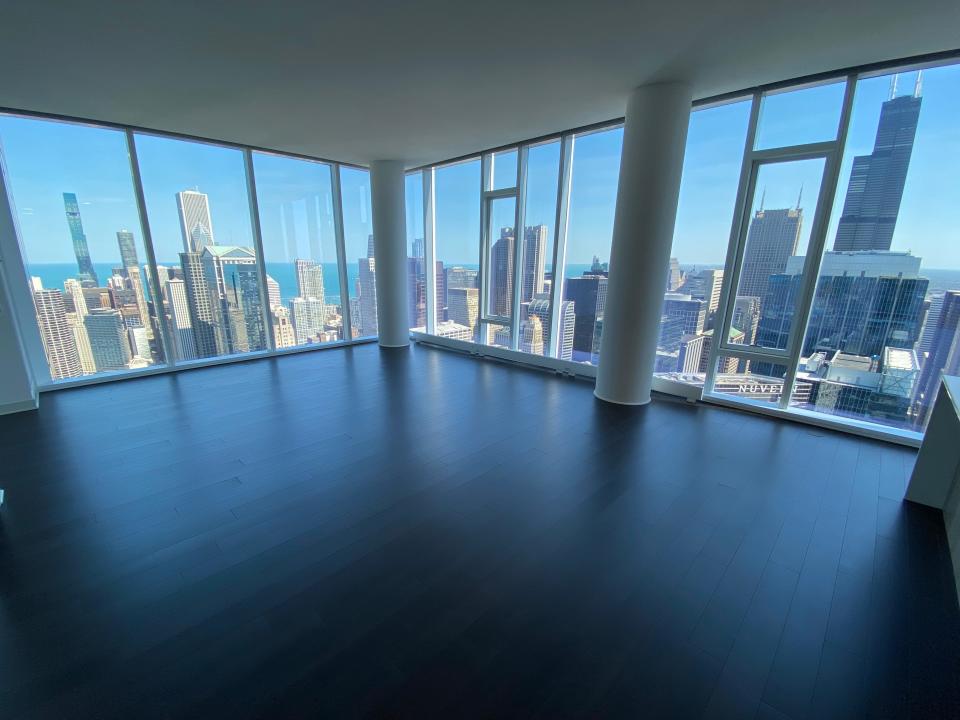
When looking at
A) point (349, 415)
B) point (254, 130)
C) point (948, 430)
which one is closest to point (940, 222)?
point (948, 430)

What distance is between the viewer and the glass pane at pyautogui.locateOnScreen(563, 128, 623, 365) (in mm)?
4672

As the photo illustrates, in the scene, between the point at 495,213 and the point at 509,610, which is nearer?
the point at 509,610

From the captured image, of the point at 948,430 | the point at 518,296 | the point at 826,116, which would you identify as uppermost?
the point at 826,116

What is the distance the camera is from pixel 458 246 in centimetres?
660

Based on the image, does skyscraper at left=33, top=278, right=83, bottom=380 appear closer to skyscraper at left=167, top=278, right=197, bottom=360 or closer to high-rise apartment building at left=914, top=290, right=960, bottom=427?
skyscraper at left=167, top=278, right=197, bottom=360

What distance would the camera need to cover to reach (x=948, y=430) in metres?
2.37

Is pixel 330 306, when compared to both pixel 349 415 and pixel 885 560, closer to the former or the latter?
pixel 349 415

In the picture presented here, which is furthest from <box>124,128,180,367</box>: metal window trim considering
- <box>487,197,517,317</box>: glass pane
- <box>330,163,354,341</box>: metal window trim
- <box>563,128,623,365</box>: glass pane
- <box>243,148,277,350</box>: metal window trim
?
<box>563,128,623,365</box>: glass pane

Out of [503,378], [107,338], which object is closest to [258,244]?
[107,338]

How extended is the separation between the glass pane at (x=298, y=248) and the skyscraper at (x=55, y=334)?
2.26 meters

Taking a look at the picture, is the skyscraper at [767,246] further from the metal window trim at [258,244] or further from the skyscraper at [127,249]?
the skyscraper at [127,249]

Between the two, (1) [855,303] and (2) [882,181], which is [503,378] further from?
(2) [882,181]

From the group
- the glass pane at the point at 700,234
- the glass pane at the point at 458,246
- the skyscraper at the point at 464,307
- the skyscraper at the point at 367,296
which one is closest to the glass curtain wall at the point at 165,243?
the skyscraper at the point at 367,296

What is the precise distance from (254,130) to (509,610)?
5.76 meters
